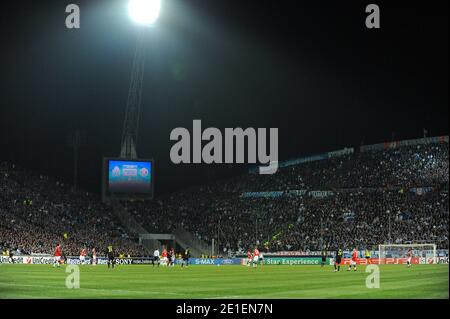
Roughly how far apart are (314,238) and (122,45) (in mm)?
29959

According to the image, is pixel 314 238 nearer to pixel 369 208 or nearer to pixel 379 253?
pixel 369 208

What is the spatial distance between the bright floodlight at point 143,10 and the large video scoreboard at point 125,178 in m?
23.3

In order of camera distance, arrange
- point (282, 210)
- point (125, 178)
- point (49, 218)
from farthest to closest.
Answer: point (282, 210) → point (49, 218) → point (125, 178)

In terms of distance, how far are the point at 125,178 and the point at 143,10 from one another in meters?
24.7

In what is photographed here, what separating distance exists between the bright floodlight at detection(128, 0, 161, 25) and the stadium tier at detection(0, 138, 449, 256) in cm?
2496

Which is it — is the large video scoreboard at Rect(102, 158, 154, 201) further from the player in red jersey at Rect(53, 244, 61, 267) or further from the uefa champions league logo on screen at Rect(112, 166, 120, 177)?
the player in red jersey at Rect(53, 244, 61, 267)

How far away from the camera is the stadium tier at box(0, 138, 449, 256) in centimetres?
6894

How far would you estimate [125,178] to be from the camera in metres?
70.0

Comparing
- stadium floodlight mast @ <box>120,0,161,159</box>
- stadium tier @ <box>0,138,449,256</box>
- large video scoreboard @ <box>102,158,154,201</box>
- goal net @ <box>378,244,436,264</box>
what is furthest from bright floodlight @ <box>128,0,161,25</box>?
goal net @ <box>378,244,436,264</box>

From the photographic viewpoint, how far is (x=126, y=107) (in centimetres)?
7644

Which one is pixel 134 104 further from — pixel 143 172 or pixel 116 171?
pixel 116 171

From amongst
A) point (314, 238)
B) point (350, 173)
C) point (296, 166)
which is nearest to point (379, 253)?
point (314, 238)

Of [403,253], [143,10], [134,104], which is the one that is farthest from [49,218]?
[403,253]

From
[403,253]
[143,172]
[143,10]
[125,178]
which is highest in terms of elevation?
[143,10]
